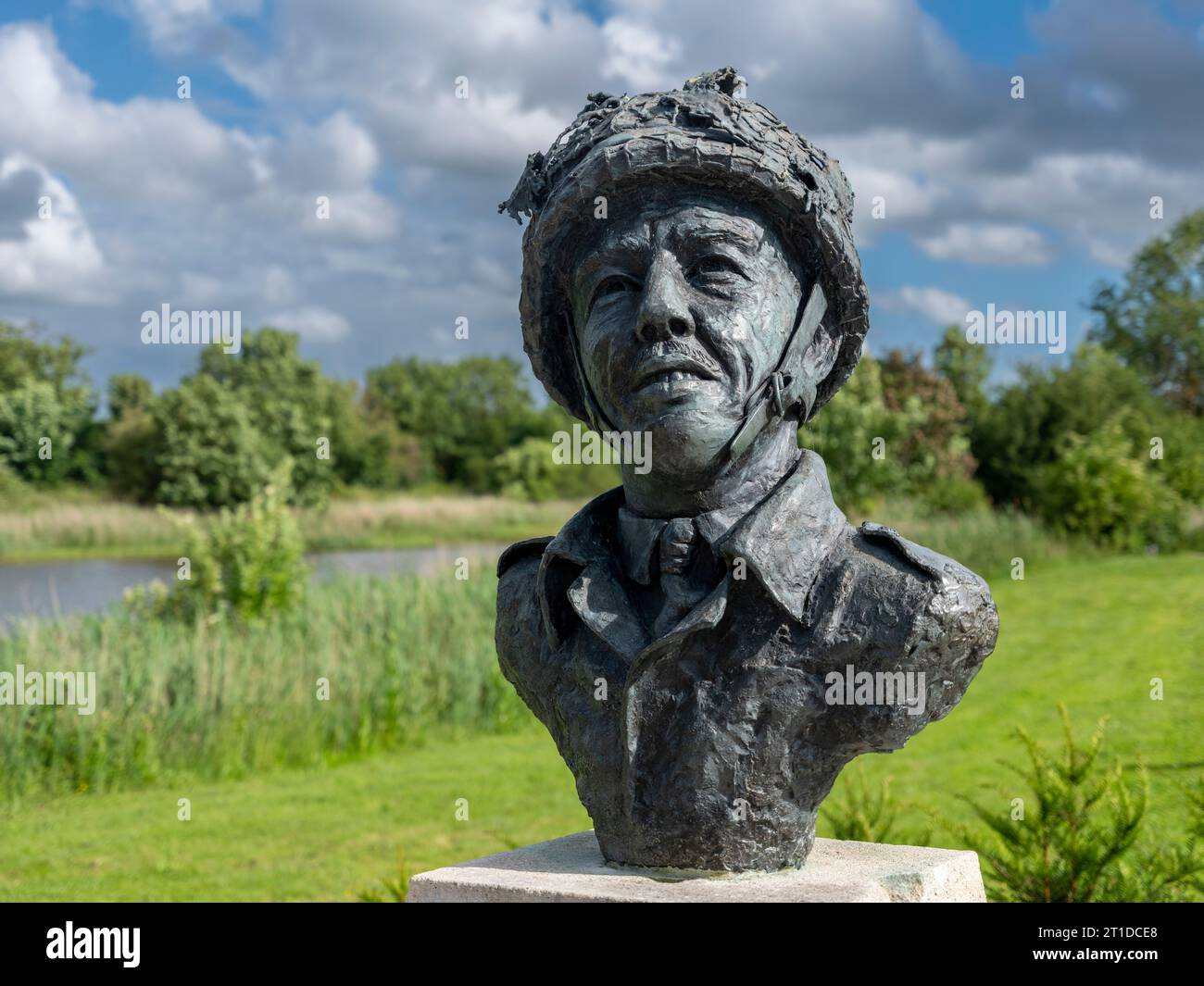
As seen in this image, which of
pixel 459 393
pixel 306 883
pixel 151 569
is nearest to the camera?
pixel 306 883

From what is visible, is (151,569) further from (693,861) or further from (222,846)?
(693,861)

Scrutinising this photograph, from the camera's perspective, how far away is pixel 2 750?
9125 millimetres

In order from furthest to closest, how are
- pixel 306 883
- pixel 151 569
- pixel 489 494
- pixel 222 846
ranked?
pixel 489 494, pixel 151 569, pixel 222 846, pixel 306 883

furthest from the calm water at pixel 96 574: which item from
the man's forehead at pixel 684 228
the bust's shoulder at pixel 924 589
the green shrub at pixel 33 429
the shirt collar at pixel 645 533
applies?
the bust's shoulder at pixel 924 589

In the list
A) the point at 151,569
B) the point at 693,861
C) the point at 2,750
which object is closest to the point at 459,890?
the point at 693,861

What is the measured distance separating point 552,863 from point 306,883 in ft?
14.4

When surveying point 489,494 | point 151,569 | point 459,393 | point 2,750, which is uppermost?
point 459,393

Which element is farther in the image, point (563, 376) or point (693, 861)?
point (563, 376)

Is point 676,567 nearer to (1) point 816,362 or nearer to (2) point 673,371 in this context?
(2) point 673,371

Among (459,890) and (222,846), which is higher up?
(459,890)

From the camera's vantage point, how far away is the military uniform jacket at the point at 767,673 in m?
3.15

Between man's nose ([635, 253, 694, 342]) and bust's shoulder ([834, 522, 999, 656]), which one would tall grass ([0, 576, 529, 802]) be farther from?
bust's shoulder ([834, 522, 999, 656])

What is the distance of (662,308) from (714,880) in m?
1.49

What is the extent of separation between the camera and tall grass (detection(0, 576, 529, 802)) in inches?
370
